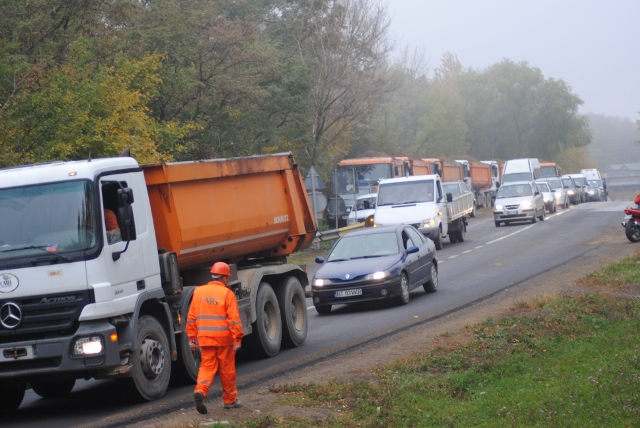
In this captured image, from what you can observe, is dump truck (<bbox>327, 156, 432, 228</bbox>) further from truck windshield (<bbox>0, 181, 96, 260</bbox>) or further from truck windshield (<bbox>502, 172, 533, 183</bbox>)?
truck windshield (<bbox>0, 181, 96, 260</bbox>)

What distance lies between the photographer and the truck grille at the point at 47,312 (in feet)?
27.5

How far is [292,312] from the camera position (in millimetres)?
13031

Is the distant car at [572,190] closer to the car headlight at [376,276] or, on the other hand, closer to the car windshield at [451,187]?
the car windshield at [451,187]

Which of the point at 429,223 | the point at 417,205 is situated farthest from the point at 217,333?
the point at 417,205

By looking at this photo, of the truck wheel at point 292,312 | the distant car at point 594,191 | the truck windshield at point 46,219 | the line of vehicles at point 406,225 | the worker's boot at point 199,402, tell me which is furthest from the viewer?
the distant car at point 594,191

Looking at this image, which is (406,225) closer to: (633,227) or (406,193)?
(406,193)

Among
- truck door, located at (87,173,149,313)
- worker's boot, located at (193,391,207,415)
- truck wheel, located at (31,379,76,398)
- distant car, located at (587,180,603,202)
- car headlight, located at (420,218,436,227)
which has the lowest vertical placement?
distant car, located at (587,180,603,202)

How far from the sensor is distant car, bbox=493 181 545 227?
3969 centimetres

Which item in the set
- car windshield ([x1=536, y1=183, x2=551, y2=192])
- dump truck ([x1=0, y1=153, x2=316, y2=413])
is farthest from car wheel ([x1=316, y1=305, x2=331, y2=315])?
car windshield ([x1=536, y1=183, x2=551, y2=192])

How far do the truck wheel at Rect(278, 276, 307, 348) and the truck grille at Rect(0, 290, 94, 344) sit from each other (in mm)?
4695

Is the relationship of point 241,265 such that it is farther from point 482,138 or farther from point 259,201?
point 482,138

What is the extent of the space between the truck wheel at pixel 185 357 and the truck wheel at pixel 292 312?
2611 millimetres

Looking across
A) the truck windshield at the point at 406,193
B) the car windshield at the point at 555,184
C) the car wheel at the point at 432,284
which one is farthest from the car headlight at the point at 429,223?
the car windshield at the point at 555,184

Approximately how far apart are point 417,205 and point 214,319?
2021 cm
